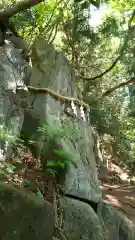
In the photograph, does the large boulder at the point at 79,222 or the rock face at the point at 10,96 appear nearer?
the large boulder at the point at 79,222

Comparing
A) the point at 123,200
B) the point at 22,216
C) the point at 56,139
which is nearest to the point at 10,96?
the point at 56,139

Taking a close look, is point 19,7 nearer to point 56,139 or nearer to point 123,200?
point 56,139

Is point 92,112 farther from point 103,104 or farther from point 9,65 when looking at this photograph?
point 9,65

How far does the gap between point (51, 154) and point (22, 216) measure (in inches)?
64.1

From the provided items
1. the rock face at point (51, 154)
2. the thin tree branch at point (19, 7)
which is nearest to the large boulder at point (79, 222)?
the rock face at point (51, 154)

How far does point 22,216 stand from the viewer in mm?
3098

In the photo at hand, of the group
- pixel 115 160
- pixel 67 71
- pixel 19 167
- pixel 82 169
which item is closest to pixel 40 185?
pixel 19 167

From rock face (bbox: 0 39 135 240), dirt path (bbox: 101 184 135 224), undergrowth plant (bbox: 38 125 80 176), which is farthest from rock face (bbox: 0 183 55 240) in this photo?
dirt path (bbox: 101 184 135 224)

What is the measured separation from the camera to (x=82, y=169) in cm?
499

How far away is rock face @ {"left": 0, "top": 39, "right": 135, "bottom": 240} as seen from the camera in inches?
123

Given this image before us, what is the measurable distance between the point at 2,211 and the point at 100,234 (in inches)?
76.3

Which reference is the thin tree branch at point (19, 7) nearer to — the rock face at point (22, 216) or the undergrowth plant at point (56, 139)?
the undergrowth plant at point (56, 139)

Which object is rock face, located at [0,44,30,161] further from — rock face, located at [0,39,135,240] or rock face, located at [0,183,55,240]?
rock face, located at [0,183,55,240]

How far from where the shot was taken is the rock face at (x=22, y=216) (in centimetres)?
297
